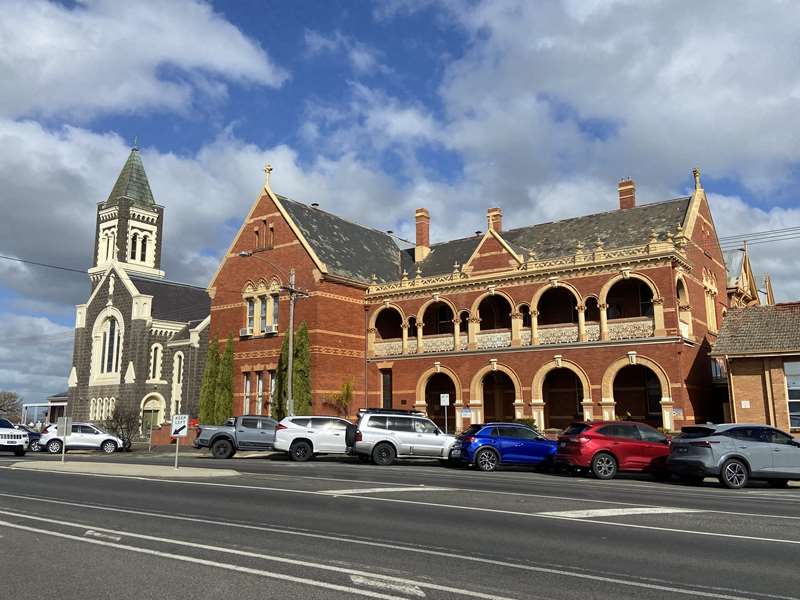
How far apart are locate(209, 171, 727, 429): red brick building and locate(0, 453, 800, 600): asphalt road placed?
15590 mm

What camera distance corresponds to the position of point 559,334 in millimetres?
31312

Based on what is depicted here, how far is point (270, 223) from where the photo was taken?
1499 inches

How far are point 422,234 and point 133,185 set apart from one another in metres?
42.8

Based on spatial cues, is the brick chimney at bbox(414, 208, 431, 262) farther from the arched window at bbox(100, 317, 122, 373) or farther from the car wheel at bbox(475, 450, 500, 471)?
the arched window at bbox(100, 317, 122, 373)

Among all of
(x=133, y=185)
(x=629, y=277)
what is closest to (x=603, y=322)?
(x=629, y=277)

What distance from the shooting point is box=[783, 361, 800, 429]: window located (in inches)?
1020

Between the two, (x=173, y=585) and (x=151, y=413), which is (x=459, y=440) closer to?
(x=173, y=585)

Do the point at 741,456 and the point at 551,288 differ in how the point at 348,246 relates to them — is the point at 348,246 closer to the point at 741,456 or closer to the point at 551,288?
the point at 551,288

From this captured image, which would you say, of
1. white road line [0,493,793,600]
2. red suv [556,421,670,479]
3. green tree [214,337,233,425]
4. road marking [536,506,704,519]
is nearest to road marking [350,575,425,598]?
white road line [0,493,793,600]

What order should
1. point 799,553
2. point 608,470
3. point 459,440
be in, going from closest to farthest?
point 799,553
point 608,470
point 459,440

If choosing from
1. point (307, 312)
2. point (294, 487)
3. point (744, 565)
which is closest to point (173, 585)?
point (744, 565)

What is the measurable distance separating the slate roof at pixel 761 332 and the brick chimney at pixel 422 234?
1778 centimetres

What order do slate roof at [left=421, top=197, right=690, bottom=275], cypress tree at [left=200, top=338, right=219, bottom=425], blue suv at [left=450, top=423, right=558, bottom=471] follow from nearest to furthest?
blue suv at [left=450, top=423, right=558, bottom=471]
slate roof at [left=421, top=197, right=690, bottom=275]
cypress tree at [left=200, top=338, right=219, bottom=425]

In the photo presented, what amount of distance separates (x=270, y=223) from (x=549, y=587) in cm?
3368
